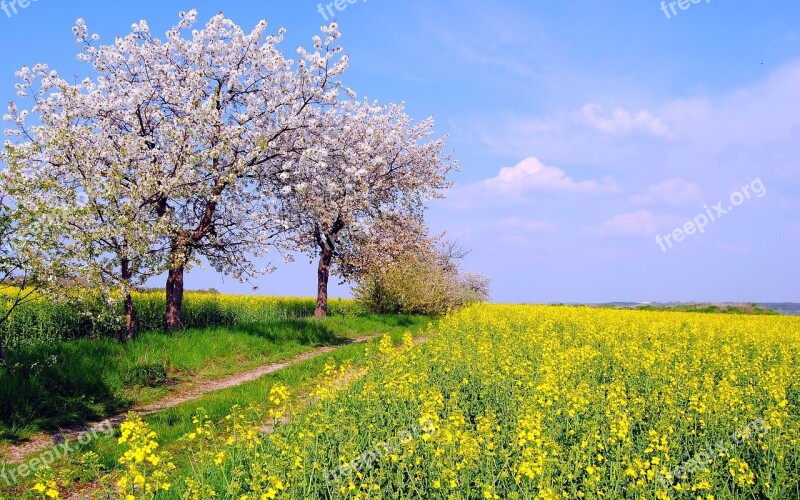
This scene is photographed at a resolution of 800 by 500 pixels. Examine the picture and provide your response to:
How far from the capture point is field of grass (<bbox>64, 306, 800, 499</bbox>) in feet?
18.0

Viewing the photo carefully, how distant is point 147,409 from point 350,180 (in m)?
16.0

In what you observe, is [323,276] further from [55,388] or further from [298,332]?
[55,388]

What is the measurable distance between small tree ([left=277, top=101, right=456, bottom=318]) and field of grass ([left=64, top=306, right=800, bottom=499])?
10.9 m

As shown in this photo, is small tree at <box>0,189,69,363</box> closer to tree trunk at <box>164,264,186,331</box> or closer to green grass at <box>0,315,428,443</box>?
green grass at <box>0,315,428,443</box>

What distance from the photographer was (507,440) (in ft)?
23.0

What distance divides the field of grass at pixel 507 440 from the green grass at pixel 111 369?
9.33 feet

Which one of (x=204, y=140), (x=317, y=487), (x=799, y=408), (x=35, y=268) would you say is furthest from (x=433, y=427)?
(x=204, y=140)

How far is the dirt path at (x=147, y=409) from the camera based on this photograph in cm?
906

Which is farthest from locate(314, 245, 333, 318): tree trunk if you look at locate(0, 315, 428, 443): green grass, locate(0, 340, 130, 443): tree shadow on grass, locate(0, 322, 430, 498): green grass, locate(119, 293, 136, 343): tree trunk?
locate(0, 340, 130, 443): tree shadow on grass

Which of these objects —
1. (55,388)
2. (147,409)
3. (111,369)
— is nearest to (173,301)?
(111,369)

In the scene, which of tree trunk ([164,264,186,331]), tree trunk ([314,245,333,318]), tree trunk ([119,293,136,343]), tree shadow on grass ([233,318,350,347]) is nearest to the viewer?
tree trunk ([119,293,136,343])

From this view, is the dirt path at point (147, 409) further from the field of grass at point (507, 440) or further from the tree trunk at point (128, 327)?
the tree trunk at point (128, 327)

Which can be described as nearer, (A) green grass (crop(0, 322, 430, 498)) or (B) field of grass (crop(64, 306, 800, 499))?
(B) field of grass (crop(64, 306, 800, 499))

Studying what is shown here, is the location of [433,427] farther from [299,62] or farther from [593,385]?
[299,62]
